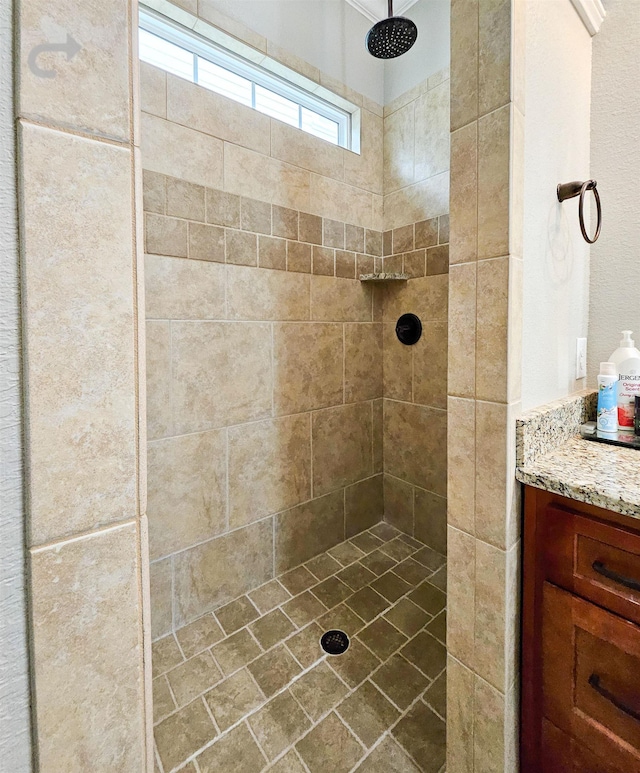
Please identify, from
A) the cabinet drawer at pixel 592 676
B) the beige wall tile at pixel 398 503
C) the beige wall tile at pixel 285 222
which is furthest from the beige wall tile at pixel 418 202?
the cabinet drawer at pixel 592 676

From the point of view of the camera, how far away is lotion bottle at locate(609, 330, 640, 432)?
1.11 m

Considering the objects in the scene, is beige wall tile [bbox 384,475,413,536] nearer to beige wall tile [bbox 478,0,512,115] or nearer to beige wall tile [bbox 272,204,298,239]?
beige wall tile [bbox 272,204,298,239]

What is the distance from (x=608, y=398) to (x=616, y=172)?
2.54 feet

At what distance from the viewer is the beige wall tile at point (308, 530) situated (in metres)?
1.92

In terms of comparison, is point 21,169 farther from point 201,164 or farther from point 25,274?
point 201,164

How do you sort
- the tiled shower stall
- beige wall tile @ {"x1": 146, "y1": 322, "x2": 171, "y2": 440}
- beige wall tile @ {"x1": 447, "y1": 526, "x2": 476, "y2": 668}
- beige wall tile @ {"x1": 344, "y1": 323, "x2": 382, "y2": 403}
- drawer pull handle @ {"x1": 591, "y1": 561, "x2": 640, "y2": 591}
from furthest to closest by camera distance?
beige wall tile @ {"x1": 344, "y1": 323, "x2": 382, "y2": 403} → beige wall tile @ {"x1": 146, "y1": 322, "x2": 171, "y2": 440} → the tiled shower stall → beige wall tile @ {"x1": 447, "y1": 526, "x2": 476, "y2": 668} → drawer pull handle @ {"x1": 591, "y1": 561, "x2": 640, "y2": 591}

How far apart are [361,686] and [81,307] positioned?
156 centimetres

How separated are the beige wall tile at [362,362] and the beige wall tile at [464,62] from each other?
129 cm

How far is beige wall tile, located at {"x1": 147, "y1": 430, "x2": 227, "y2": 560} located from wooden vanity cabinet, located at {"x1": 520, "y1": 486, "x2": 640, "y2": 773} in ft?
4.07

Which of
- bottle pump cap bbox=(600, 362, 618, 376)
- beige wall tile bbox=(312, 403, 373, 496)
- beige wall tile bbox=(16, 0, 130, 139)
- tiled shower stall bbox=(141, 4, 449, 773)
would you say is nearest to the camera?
beige wall tile bbox=(16, 0, 130, 139)

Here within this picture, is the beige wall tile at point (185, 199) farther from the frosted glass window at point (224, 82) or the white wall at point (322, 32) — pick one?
the white wall at point (322, 32)

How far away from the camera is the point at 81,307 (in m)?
0.33

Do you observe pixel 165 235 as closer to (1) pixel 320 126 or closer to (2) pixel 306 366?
(2) pixel 306 366

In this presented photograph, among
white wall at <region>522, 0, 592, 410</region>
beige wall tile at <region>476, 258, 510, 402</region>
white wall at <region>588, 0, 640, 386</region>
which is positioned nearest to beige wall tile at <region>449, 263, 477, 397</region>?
beige wall tile at <region>476, 258, 510, 402</region>
